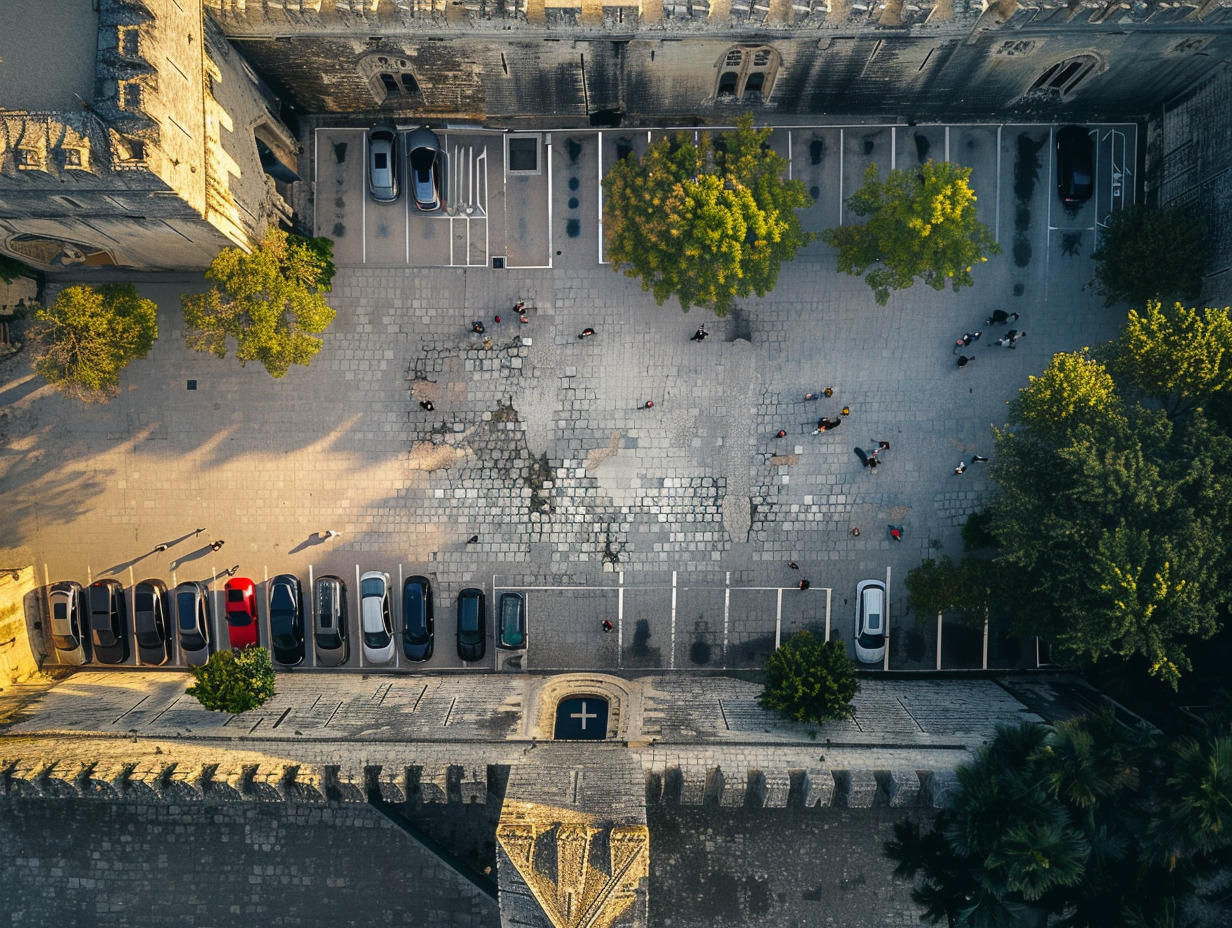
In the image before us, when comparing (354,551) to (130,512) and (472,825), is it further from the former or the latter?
(472,825)

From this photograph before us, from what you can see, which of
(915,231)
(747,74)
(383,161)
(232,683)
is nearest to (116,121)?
(383,161)

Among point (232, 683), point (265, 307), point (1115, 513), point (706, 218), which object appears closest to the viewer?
point (1115, 513)

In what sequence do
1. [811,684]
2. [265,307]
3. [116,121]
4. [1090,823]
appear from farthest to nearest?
[265,307]
[811,684]
[1090,823]
[116,121]

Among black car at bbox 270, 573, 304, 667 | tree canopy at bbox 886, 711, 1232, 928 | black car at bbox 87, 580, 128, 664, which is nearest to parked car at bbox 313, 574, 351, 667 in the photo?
black car at bbox 270, 573, 304, 667

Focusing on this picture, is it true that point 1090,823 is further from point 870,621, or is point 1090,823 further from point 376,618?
point 376,618

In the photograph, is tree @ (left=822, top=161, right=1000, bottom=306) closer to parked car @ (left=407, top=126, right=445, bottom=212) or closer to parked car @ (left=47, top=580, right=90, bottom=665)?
parked car @ (left=407, top=126, right=445, bottom=212)

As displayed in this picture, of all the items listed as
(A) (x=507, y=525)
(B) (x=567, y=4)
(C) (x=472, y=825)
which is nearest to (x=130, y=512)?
(A) (x=507, y=525)
